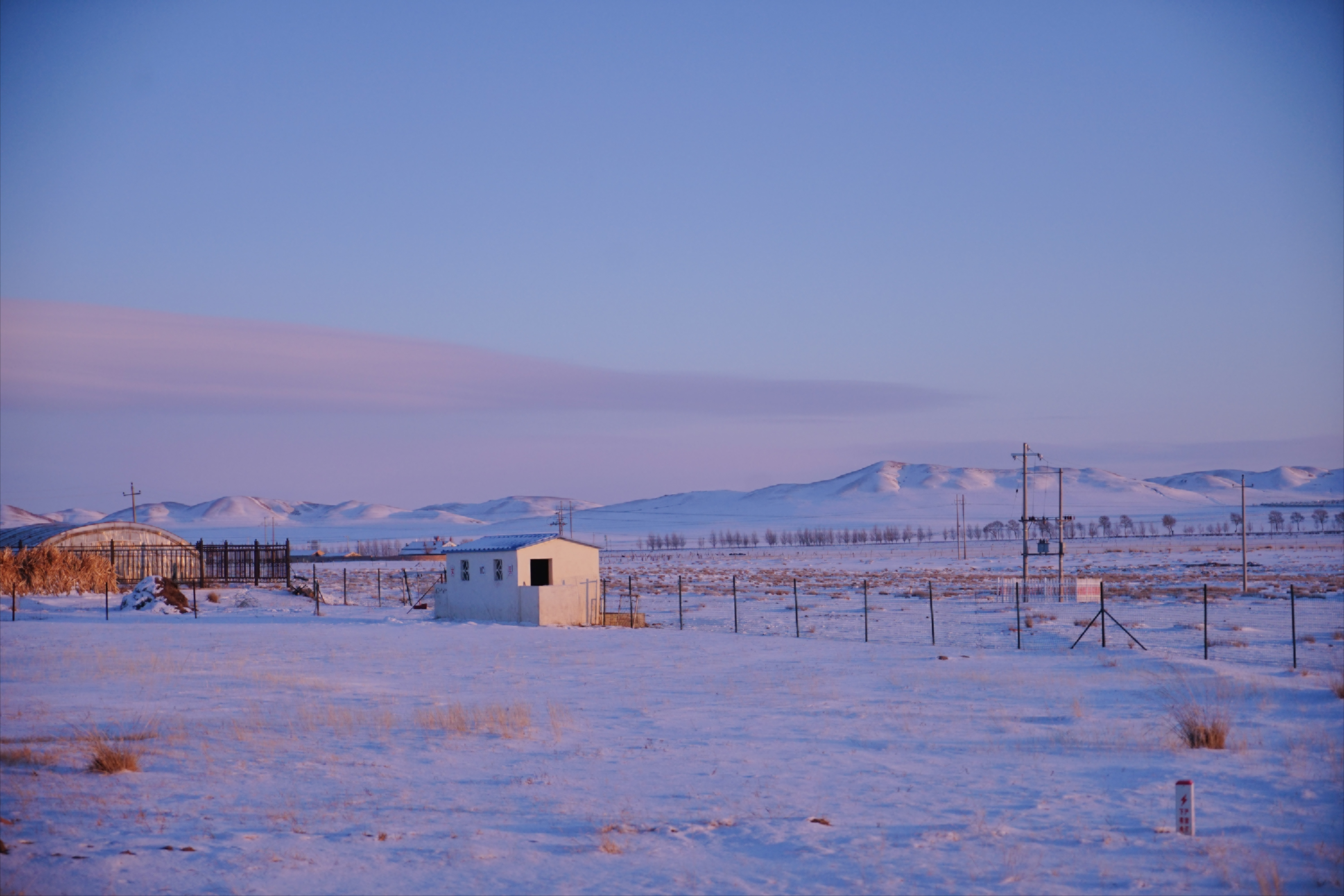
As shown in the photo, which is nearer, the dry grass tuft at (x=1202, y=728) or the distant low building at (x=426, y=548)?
the dry grass tuft at (x=1202, y=728)

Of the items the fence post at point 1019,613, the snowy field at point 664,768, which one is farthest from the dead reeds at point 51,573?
the fence post at point 1019,613

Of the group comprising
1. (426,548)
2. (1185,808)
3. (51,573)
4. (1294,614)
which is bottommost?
(426,548)

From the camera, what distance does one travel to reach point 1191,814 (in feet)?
32.2

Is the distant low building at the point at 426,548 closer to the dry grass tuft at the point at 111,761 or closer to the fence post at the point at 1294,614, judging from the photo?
the fence post at the point at 1294,614

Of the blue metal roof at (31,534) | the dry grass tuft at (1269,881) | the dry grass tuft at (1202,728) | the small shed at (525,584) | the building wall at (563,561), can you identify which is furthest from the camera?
the blue metal roof at (31,534)

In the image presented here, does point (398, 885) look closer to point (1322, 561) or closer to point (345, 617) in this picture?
point (345, 617)

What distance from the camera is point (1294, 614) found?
23406 mm

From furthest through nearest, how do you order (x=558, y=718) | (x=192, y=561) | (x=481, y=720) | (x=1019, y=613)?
1. (x=192, y=561)
2. (x=1019, y=613)
3. (x=558, y=718)
4. (x=481, y=720)

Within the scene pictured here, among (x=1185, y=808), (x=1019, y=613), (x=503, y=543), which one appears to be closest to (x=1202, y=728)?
(x=1185, y=808)

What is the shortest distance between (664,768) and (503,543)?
25.0m

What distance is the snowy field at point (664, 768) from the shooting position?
942 centimetres

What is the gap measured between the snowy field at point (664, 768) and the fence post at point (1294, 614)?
56cm

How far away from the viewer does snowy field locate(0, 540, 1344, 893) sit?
942 cm

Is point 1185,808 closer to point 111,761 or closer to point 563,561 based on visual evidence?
point 111,761
